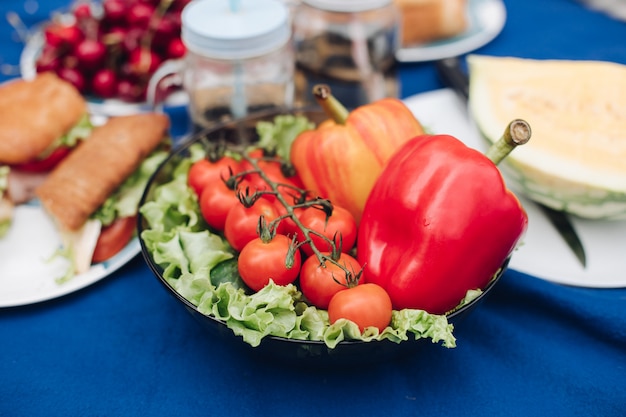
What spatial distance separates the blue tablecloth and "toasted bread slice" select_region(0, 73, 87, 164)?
11.7 inches

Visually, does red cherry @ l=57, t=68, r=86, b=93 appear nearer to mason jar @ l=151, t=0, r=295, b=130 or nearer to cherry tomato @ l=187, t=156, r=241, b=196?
mason jar @ l=151, t=0, r=295, b=130

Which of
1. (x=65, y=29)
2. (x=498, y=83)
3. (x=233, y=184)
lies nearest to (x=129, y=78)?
(x=65, y=29)

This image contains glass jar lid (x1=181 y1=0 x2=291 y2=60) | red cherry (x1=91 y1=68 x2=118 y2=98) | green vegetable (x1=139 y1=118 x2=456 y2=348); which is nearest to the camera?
green vegetable (x1=139 y1=118 x2=456 y2=348)

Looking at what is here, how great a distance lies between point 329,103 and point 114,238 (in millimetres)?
367

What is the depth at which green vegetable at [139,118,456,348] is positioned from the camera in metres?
0.55

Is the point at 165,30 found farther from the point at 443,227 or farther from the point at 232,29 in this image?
the point at 443,227

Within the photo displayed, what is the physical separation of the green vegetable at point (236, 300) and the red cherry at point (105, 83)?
0.50 meters

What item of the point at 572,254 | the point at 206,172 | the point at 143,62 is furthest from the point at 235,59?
the point at 572,254

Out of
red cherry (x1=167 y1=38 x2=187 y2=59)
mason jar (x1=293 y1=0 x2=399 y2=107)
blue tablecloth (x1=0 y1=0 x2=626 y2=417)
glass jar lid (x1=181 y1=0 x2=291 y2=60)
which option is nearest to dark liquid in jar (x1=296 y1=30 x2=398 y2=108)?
mason jar (x1=293 y1=0 x2=399 y2=107)

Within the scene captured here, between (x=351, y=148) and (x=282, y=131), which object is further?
(x=282, y=131)

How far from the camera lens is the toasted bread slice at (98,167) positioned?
0.83m

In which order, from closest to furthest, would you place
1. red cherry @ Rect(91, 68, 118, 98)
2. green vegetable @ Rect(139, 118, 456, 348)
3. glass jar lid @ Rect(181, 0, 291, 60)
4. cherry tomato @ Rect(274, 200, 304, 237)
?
green vegetable @ Rect(139, 118, 456, 348) < cherry tomato @ Rect(274, 200, 304, 237) < glass jar lid @ Rect(181, 0, 291, 60) < red cherry @ Rect(91, 68, 118, 98)

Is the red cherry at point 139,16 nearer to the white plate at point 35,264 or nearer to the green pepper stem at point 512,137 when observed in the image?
the white plate at point 35,264

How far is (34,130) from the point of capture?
949 mm
